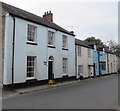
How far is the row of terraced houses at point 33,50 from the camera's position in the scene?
12508mm

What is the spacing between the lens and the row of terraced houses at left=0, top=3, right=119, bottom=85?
12508mm

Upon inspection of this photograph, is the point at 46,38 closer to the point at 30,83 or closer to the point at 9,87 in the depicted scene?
the point at 30,83

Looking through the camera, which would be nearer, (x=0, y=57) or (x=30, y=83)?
(x=0, y=57)

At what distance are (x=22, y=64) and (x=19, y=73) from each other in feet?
2.80

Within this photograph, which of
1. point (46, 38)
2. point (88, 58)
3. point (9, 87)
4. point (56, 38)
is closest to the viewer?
point (9, 87)

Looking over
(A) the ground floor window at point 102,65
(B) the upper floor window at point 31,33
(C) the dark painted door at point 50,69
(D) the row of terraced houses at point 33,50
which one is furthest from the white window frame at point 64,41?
(A) the ground floor window at point 102,65

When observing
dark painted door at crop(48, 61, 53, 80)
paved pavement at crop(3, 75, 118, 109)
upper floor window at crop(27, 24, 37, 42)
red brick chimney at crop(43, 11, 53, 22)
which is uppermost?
red brick chimney at crop(43, 11, 53, 22)

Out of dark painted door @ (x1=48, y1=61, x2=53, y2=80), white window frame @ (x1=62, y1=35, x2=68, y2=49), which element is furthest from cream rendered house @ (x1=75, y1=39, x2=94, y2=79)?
dark painted door @ (x1=48, y1=61, x2=53, y2=80)

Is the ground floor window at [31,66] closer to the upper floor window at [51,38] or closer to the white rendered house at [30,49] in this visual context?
the white rendered house at [30,49]

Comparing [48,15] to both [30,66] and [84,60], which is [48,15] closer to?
[84,60]

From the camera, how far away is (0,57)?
12.5 metres

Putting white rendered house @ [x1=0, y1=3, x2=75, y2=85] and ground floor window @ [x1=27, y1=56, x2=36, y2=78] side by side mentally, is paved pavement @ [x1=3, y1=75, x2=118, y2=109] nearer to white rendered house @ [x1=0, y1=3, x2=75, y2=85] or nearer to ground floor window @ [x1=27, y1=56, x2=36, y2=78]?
white rendered house @ [x1=0, y1=3, x2=75, y2=85]

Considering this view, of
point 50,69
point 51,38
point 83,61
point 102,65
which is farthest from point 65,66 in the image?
point 102,65

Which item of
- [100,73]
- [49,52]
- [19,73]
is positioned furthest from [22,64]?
[100,73]
